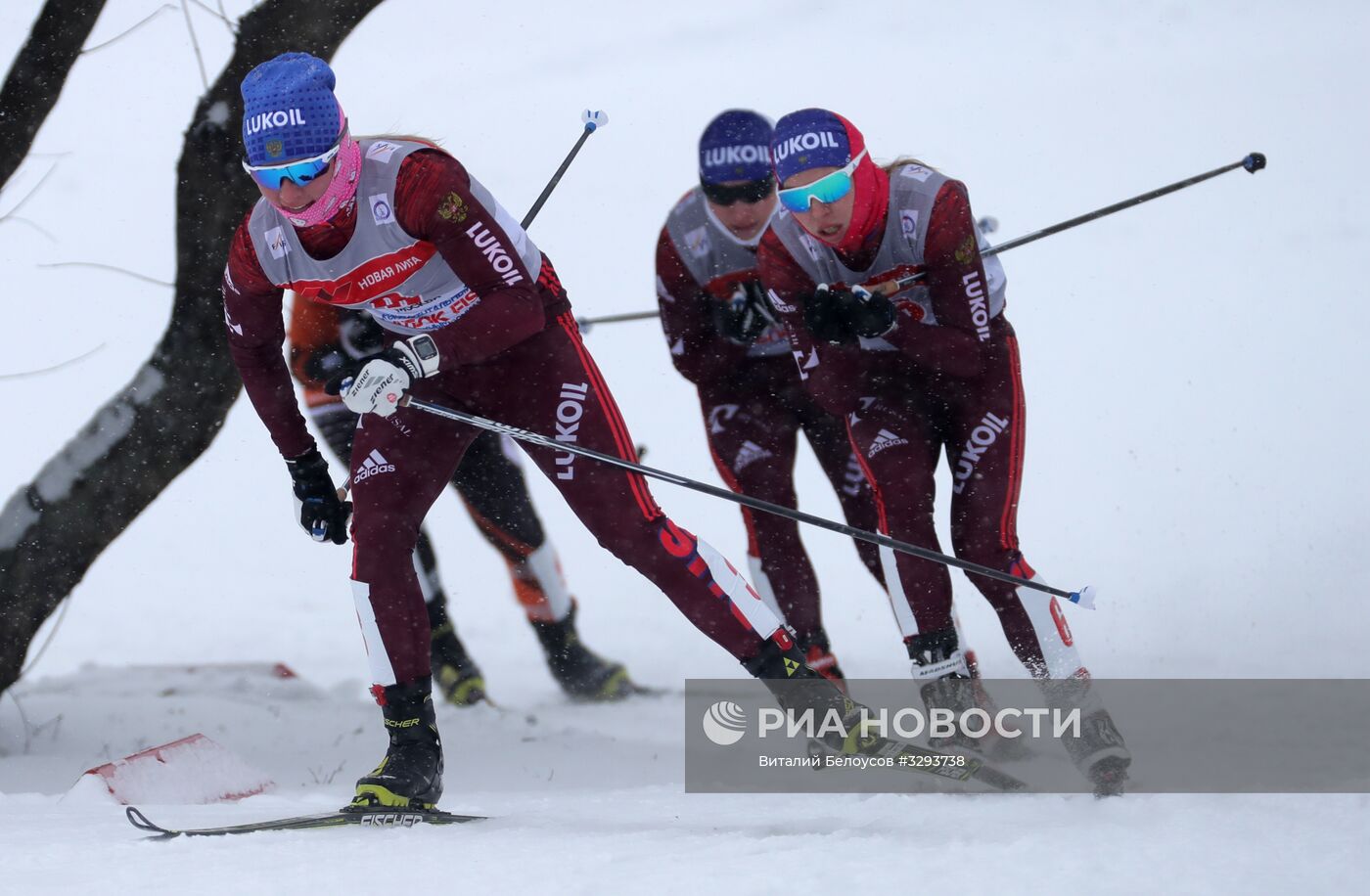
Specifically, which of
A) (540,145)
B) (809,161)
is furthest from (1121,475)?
(540,145)

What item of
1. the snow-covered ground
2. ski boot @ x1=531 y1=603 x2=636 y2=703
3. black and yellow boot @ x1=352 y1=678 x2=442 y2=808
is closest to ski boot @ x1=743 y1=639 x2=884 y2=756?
the snow-covered ground

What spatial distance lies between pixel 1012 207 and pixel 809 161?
8.77m

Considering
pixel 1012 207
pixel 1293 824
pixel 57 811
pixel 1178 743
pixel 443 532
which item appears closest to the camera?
pixel 1293 824

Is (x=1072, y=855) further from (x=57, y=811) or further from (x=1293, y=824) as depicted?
(x=57, y=811)

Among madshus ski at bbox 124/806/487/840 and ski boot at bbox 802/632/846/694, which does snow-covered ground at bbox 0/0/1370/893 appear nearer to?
madshus ski at bbox 124/806/487/840

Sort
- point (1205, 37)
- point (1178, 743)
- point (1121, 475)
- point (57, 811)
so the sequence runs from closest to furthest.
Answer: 1. point (57, 811)
2. point (1178, 743)
3. point (1121, 475)
4. point (1205, 37)

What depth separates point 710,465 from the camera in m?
8.70

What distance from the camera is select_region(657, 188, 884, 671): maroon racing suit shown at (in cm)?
475

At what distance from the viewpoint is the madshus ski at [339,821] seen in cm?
322

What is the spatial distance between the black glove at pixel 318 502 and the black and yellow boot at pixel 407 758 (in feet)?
1.55

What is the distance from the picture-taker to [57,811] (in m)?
3.63

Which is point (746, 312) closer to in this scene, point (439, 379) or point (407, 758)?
point (439, 379)

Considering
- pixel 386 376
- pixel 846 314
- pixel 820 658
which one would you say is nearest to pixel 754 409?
pixel 820 658

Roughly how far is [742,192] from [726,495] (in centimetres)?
114
